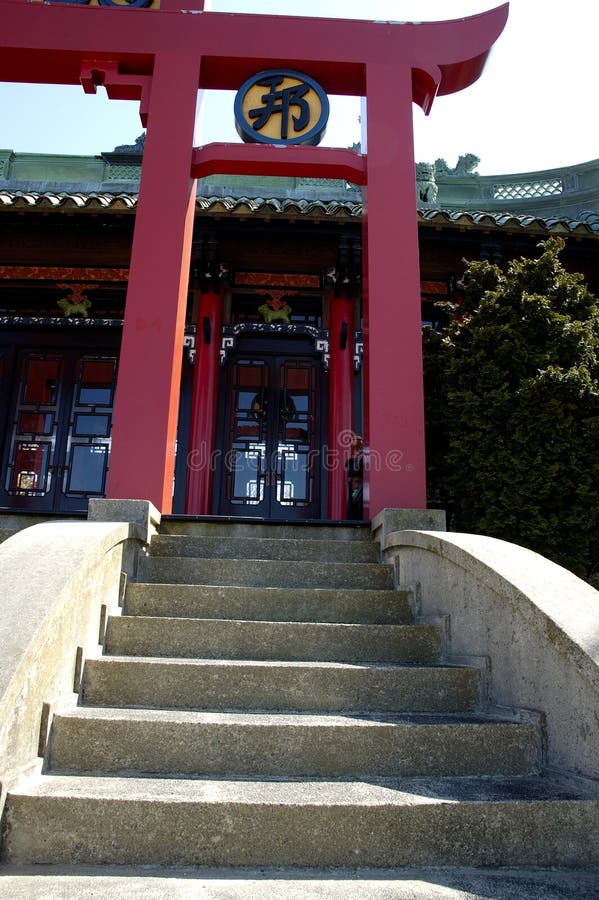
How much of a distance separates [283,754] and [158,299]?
138 inches

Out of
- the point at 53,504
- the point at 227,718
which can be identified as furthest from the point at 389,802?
the point at 53,504

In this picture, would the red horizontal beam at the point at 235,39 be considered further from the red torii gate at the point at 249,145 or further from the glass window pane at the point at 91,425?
the glass window pane at the point at 91,425

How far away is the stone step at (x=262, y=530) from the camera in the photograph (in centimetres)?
451

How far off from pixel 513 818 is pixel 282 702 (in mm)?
1041

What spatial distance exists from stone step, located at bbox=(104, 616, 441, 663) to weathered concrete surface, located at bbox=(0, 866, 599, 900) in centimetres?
117

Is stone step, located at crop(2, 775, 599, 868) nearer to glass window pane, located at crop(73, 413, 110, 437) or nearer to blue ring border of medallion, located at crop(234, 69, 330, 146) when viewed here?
blue ring border of medallion, located at crop(234, 69, 330, 146)

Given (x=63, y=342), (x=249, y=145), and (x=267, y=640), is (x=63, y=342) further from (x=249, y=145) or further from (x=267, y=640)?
(x=267, y=640)

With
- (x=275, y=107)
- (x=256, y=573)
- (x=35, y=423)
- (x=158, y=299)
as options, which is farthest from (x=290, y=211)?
(x=256, y=573)

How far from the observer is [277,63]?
18.0 ft

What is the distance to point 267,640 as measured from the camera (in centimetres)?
322

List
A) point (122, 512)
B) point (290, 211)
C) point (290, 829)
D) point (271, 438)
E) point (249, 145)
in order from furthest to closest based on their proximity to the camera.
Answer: point (271, 438) → point (290, 211) → point (249, 145) → point (122, 512) → point (290, 829)

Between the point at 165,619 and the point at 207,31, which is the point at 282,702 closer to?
the point at 165,619

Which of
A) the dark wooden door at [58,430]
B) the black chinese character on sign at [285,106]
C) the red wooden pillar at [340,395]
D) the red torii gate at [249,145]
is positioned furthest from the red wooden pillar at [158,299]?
the dark wooden door at [58,430]

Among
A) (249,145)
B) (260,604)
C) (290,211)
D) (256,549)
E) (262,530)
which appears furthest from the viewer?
(290,211)
